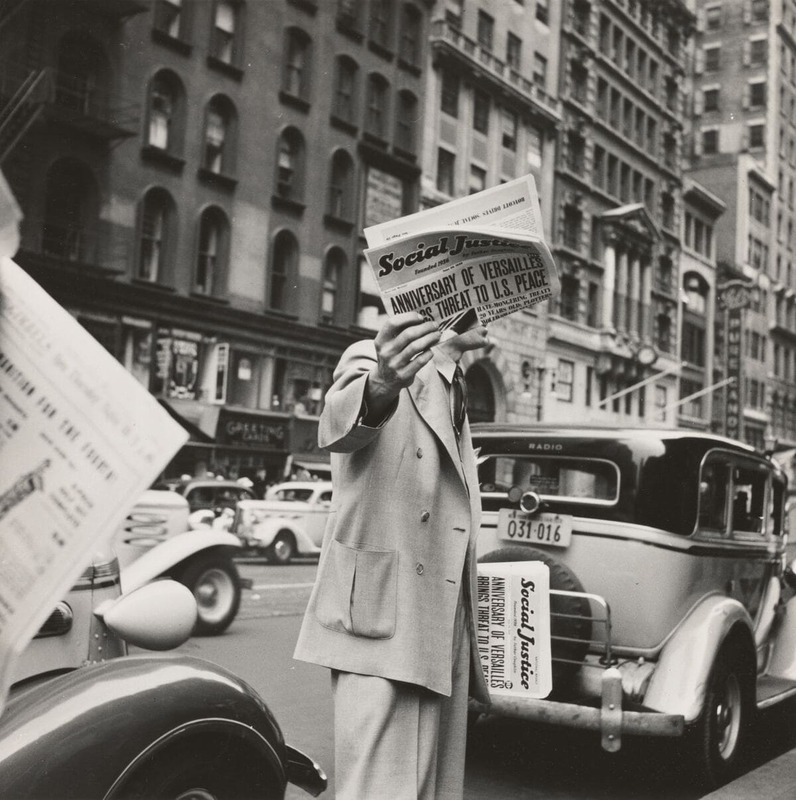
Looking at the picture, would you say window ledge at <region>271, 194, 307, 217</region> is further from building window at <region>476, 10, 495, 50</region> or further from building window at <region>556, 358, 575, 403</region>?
building window at <region>556, 358, 575, 403</region>

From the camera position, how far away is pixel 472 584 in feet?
7.73

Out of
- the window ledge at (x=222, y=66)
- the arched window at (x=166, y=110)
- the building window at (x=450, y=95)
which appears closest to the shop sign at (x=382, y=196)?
the building window at (x=450, y=95)

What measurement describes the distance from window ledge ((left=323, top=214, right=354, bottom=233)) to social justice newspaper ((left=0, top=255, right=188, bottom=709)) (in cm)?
2188

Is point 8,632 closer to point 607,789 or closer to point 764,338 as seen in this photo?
point 607,789

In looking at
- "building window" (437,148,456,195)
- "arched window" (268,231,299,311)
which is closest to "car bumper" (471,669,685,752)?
"building window" (437,148,456,195)

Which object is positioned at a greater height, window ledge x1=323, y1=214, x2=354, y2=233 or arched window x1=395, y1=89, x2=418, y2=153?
arched window x1=395, y1=89, x2=418, y2=153

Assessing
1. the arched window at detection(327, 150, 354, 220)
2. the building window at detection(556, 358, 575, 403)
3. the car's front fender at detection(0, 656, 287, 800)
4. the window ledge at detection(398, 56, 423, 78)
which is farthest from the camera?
the arched window at detection(327, 150, 354, 220)

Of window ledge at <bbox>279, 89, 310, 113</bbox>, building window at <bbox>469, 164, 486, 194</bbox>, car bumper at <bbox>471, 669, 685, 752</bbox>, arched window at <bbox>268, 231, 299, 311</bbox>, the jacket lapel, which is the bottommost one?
car bumper at <bbox>471, 669, 685, 752</bbox>

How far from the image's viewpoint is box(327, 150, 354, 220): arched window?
22.5m

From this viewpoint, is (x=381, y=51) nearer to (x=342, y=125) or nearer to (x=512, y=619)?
(x=342, y=125)

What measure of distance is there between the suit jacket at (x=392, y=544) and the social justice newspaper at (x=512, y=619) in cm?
91

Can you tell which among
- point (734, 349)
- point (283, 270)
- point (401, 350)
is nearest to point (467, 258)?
point (401, 350)

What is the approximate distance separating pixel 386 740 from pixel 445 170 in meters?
17.5

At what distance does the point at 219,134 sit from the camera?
606 inches
